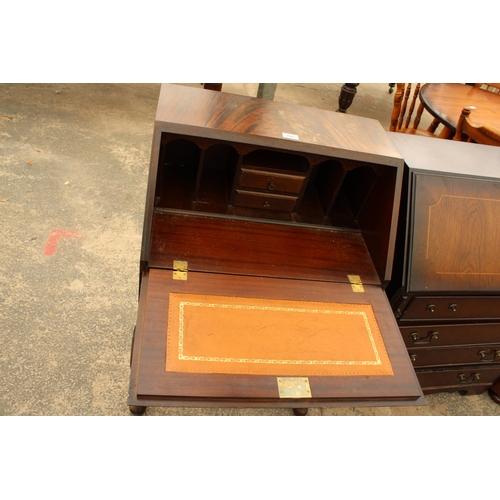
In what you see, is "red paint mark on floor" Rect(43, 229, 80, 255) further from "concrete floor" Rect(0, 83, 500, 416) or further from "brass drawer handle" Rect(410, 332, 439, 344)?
"brass drawer handle" Rect(410, 332, 439, 344)

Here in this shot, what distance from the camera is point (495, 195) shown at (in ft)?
6.61

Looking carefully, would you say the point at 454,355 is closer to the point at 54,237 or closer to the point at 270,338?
the point at 270,338

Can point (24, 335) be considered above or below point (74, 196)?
below

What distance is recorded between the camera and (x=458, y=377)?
8.36 ft

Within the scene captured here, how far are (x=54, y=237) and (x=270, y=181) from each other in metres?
1.85

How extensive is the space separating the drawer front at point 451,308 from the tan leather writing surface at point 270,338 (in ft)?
1.27

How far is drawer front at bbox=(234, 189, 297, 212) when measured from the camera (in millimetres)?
1965

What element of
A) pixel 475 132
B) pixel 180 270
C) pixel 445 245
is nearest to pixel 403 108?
pixel 475 132

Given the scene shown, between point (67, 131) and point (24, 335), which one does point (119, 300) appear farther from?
point (67, 131)

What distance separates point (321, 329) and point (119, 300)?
61.6 inches

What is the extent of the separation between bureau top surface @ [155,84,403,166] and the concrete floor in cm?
143

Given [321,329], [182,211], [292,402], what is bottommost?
[292,402]

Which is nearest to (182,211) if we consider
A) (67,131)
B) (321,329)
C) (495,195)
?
(321,329)

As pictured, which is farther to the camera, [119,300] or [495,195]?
[119,300]
